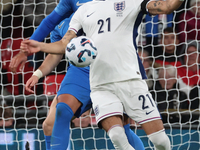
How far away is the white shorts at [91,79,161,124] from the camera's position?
2297mm

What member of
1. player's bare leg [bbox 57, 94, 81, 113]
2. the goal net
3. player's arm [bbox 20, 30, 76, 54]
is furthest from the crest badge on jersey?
the goal net

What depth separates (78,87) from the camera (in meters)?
2.77

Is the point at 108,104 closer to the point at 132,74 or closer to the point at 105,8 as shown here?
the point at 132,74

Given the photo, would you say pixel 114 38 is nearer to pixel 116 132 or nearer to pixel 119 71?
pixel 119 71

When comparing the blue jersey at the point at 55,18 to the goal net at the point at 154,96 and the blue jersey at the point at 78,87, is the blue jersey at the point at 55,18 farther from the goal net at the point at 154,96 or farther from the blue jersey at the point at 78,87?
the goal net at the point at 154,96

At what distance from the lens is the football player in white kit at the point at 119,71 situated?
228 centimetres

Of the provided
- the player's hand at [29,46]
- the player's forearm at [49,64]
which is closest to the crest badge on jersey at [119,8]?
the player's hand at [29,46]

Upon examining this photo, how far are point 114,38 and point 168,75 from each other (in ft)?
7.69

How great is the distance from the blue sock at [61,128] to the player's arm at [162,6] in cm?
95

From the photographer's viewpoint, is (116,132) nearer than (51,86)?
Yes

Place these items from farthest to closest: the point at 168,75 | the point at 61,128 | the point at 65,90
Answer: the point at 168,75 < the point at 65,90 < the point at 61,128

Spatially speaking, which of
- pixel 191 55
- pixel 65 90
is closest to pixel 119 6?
pixel 65 90

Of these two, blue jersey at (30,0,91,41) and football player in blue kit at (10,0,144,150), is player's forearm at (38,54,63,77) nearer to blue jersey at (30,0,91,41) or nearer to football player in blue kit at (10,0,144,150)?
football player in blue kit at (10,0,144,150)

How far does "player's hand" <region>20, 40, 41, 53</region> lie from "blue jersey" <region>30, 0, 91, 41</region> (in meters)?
0.84
